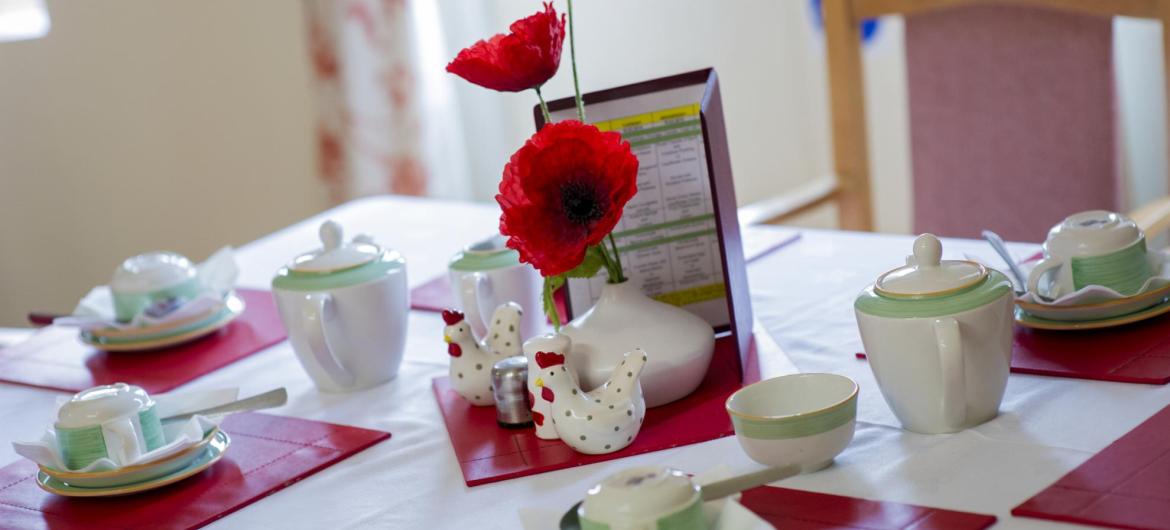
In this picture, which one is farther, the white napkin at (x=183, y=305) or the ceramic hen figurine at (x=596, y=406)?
the white napkin at (x=183, y=305)

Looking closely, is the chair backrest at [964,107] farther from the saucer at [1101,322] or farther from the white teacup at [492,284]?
the white teacup at [492,284]

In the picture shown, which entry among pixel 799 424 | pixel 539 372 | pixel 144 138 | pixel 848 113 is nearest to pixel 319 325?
pixel 539 372

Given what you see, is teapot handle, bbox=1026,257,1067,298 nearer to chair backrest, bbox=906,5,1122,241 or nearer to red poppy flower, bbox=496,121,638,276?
red poppy flower, bbox=496,121,638,276

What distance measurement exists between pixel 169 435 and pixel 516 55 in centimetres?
44

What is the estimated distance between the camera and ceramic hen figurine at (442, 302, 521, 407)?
1071mm

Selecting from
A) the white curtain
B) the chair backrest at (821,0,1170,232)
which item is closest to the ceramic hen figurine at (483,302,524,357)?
the chair backrest at (821,0,1170,232)

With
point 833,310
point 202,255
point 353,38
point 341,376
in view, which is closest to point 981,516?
point 833,310

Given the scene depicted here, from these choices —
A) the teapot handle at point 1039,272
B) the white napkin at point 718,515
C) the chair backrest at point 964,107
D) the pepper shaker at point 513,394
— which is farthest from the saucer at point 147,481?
the chair backrest at point 964,107

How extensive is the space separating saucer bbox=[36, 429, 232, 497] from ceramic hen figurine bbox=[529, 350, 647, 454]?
29 centimetres

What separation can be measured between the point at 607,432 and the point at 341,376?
33 centimetres

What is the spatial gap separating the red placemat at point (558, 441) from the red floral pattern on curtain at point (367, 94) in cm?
186

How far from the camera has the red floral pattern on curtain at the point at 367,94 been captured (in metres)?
2.84

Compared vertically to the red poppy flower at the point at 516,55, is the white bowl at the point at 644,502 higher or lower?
lower

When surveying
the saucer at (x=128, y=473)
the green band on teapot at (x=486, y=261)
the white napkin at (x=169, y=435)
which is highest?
the green band on teapot at (x=486, y=261)
